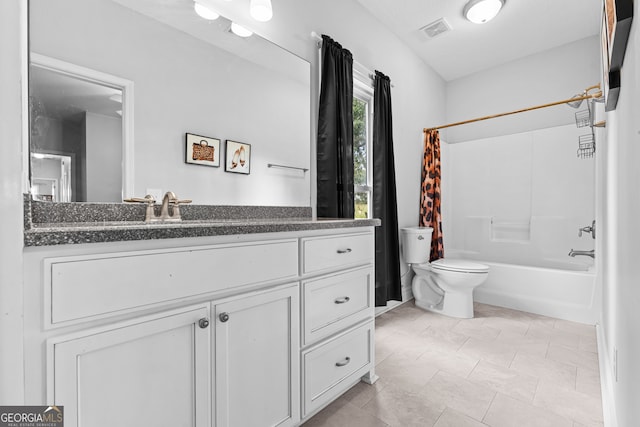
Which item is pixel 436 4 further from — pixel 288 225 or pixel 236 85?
pixel 288 225

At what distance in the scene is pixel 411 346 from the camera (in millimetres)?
2027

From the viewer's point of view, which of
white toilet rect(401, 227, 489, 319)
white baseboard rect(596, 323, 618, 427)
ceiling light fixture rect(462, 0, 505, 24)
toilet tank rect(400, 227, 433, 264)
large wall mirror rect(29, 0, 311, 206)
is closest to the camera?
large wall mirror rect(29, 0, 311, 206)

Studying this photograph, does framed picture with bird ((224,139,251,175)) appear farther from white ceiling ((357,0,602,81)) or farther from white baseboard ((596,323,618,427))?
white baseboard ((596,323,618,427))

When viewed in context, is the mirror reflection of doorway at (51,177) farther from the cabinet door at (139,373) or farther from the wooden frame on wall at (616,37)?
the wooden frame on wall at (616,37)

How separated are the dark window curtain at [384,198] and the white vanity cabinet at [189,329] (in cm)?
109

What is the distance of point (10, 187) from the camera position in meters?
0.45

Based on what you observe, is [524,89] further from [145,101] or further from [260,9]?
[145,101]

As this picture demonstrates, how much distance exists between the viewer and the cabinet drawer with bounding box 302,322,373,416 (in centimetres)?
123

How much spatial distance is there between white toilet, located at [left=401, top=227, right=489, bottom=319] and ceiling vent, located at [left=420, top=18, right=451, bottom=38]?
1.83 m

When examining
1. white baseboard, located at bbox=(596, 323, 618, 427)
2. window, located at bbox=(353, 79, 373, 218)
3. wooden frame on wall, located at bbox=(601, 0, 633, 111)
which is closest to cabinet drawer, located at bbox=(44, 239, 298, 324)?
wooden frame on wall, located at bbox=(601, 0, 633, 111)

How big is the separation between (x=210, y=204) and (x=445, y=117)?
337cm

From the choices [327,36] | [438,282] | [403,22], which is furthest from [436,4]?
[438,282]

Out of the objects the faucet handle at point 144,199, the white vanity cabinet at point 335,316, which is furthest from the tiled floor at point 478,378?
the faucet handle at point 144,199

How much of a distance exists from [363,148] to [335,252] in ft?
4.96
